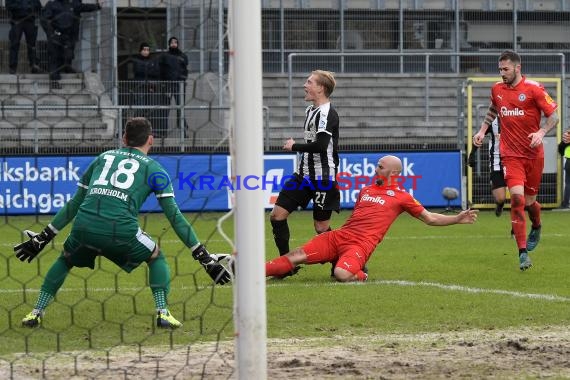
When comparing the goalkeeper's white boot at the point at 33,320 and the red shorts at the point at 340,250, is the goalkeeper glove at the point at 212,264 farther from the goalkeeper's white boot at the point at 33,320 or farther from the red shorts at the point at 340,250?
the red shorts at the point at 340,250

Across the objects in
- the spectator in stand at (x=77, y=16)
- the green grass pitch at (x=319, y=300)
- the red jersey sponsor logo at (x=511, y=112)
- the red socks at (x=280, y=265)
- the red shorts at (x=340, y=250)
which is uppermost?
the spectator in stand at (x=77, y=16)

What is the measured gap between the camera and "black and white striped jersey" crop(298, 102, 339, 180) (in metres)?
10.7

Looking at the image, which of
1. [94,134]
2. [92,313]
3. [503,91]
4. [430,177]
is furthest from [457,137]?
[92,313]

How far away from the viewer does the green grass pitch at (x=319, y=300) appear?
754 cm

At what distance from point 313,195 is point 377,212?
0.85 meters

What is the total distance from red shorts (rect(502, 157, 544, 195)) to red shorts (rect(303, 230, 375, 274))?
217 cm

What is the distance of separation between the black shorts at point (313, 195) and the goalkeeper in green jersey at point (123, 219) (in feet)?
10.3

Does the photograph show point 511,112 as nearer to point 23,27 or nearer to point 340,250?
point 340,250

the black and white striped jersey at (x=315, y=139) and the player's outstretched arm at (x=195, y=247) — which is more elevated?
the black and white striped jersey at (x=315, y=139)

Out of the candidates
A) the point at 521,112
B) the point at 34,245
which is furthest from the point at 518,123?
the point at 34,245

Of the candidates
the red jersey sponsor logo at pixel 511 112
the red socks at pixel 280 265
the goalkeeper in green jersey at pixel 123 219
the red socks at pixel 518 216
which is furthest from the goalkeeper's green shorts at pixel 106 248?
the red jersey sponsor logo at pixel 511 112

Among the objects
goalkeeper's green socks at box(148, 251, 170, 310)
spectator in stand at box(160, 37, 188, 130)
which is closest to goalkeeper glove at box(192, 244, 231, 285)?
goalkeeper's green socks at box(148, 251, 170, 310)

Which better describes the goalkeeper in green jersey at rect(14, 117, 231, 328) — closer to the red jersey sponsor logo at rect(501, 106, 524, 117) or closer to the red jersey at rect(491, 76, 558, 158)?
the red jersey at rect(491, 76, 558, 158)

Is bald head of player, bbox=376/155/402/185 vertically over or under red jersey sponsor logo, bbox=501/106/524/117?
under
